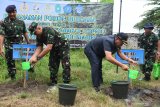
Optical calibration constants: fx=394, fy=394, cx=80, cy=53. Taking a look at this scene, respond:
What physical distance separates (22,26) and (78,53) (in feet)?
16.0

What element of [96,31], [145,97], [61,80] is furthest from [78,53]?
[145,97]

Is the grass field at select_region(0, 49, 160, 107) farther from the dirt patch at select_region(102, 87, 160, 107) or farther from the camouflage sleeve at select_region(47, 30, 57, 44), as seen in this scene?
the camouflage sleeve at select_region(47, 30, 57, 44)

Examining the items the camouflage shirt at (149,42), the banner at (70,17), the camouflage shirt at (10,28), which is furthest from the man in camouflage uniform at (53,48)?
the banner at (70,17)

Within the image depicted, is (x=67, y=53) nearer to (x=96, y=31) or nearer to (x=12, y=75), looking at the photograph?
(x=12, y=75)

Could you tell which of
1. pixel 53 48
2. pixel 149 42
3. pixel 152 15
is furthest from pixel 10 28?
pixel 152 15

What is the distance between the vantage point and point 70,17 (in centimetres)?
1362

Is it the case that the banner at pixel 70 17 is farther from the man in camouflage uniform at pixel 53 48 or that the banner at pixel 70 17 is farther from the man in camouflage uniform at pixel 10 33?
the man in camouflage uniform at pixel 53 48

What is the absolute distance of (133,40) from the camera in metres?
14.9

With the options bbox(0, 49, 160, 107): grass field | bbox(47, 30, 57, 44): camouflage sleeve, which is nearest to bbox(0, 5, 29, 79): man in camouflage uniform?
bbox(0, 49, 160, 107): grass field

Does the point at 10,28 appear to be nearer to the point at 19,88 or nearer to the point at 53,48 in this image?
the point at 53,48

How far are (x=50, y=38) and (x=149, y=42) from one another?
3514mm

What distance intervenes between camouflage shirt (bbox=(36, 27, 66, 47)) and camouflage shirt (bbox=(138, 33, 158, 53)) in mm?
2958

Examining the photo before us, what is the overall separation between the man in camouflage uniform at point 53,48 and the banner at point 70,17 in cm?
473

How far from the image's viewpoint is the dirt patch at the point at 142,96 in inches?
319
